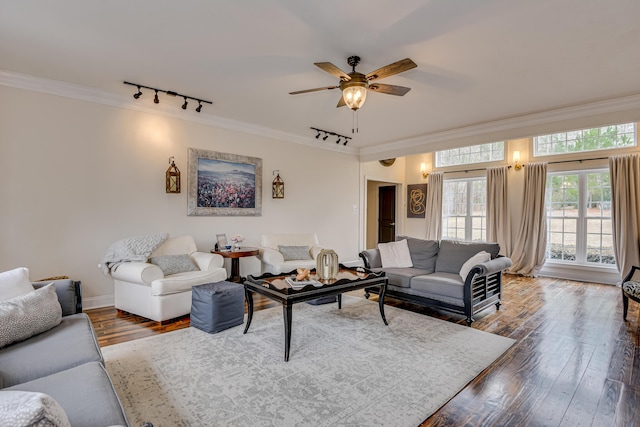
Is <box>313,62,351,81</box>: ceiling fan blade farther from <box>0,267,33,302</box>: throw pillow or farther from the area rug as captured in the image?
<box>0,267,33,302</box>: throw pillow

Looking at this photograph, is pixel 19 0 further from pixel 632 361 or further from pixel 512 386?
Answer: pixel 632 361

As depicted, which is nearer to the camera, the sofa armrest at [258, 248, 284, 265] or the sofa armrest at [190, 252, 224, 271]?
the sofa armrest at [190, 252, 224, 271]

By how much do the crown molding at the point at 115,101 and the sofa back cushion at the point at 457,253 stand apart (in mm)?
3371

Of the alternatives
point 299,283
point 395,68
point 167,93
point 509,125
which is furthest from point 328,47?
point 509,125

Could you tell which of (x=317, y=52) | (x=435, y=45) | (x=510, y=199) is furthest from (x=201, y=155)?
(x=510, y=199)

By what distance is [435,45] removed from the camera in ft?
9.32

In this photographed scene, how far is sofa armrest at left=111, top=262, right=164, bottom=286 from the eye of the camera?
3.38m

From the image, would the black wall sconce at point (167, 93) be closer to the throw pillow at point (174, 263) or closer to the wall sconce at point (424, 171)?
the throw pillow at point (174, 263)

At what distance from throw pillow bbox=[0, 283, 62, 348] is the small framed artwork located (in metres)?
7.54

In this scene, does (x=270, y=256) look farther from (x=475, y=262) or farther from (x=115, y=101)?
(x=115, y=101)

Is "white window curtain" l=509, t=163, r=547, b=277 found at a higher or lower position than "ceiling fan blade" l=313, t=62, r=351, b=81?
lower

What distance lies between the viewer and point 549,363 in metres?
2.61

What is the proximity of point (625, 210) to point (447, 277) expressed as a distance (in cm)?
400

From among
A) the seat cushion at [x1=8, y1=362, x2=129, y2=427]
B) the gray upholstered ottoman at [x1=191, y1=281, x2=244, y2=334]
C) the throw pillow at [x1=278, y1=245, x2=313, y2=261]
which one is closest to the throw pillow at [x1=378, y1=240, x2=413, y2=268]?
the throw pillow at [x1=278, y1=245, x2=313, y2=261]
